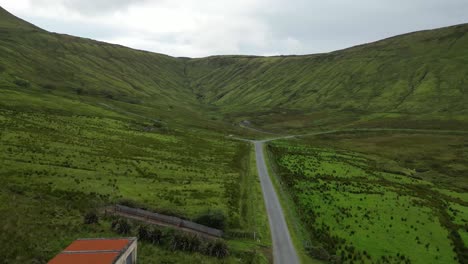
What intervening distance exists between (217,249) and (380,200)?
37.0 m

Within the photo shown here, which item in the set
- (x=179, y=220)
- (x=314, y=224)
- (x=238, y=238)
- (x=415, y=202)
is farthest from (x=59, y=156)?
(x=415, y=202)

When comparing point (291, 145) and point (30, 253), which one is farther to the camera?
point (291, 145)

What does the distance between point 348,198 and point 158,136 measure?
65.7 m

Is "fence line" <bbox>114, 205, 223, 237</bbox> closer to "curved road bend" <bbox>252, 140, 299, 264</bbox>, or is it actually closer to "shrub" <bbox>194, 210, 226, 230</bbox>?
"shrub" <bbox>194, 210, 226, 230</bbox>

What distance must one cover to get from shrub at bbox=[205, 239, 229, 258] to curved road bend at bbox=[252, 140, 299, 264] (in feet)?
17.5

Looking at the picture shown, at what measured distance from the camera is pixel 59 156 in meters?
68.7

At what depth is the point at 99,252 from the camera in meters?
29.1

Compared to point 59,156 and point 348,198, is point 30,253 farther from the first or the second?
point 348,198

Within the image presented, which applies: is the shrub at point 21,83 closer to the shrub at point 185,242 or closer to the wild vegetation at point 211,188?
the wild vegetation at point 211,188

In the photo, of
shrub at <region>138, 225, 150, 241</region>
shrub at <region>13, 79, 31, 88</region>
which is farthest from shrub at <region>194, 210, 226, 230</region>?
shrub at <region>13, 79, 31, 88</region>

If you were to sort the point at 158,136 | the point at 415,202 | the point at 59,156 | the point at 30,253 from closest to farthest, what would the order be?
the point at 30,253, the point at 415,202, the point at 59,156, the point at 158,136

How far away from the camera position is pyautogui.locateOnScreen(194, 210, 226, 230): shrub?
146 ft

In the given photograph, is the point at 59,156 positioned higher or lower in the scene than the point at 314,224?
higher

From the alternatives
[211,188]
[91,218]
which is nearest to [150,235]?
[91,218]
